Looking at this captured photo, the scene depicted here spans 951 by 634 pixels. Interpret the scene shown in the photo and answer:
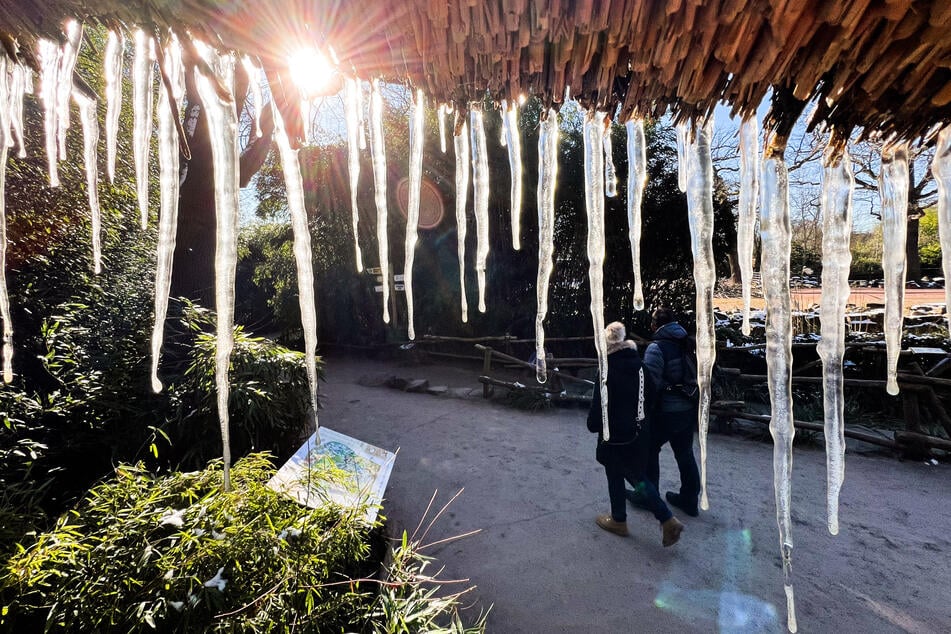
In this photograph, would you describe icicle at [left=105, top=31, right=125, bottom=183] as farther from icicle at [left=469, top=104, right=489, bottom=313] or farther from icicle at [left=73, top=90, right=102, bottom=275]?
icicle at [left=469, top=104, right=489, bottom=313]

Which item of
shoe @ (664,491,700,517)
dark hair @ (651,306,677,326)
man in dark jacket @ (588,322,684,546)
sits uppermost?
dark hair @ (651,306,677,326)

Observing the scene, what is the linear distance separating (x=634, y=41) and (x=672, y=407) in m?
3.05

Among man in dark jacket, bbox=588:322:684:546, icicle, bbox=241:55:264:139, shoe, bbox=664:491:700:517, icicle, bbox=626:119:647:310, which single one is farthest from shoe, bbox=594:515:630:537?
icicle, bbox=241:55:264:139

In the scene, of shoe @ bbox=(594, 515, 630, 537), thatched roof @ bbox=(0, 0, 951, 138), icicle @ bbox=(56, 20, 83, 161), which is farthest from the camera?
shoe @ bbox=(594, 515, 630, 537)

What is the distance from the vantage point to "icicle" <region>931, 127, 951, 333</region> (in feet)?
3.27

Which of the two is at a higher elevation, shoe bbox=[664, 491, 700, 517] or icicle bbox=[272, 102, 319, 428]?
icicle bbox=[272, 102, 319, 428]

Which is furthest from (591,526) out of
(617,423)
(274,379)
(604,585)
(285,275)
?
(285,275)

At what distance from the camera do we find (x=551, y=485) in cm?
402

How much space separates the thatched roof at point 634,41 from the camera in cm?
78

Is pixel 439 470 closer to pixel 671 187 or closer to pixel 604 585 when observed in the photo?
pixel 604 585

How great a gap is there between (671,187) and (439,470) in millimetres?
6586

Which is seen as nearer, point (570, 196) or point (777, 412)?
point (777, 412)

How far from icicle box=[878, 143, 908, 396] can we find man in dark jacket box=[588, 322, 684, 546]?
1.91 m

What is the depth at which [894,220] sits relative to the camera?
111cm
